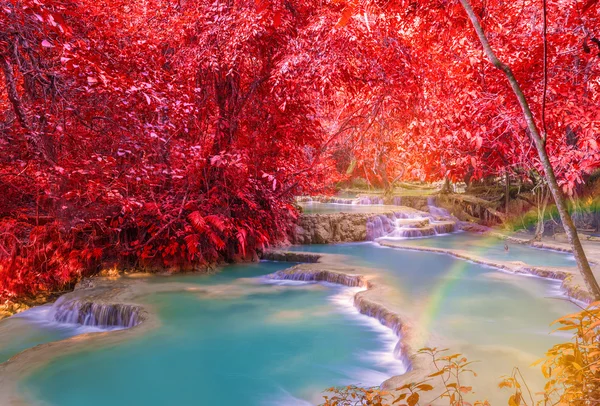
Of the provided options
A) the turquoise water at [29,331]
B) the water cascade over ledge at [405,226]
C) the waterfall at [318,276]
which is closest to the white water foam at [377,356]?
the waterfall at [318,276]

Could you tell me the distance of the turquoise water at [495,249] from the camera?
10.8 m

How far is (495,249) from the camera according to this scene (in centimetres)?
1238

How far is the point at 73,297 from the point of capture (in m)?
7.46

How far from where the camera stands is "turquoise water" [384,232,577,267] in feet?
35.5

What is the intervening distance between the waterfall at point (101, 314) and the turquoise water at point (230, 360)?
0.47 m

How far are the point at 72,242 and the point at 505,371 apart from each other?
320 inches

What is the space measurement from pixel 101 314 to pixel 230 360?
102 inches

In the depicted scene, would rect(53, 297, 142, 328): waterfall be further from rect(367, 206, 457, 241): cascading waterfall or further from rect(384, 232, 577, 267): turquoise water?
rect(367, 206, 457, 241): cascading waterfall

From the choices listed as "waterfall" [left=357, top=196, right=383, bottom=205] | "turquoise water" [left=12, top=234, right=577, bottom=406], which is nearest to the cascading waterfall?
"waterfall" [left=357, top=196, right=383, bottom=205]

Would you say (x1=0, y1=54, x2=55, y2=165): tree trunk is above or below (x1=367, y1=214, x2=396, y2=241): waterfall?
above

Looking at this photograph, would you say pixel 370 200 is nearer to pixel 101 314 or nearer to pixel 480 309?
pixel 480 309

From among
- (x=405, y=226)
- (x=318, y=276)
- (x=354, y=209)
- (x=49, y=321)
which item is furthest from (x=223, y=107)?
(x=354, y=209)

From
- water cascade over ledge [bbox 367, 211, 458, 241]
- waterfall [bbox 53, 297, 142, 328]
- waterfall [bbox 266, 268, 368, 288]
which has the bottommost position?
waterfall [bbox 53, 297, 142, 328]

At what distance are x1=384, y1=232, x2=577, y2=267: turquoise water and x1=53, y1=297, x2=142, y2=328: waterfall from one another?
8131mm
